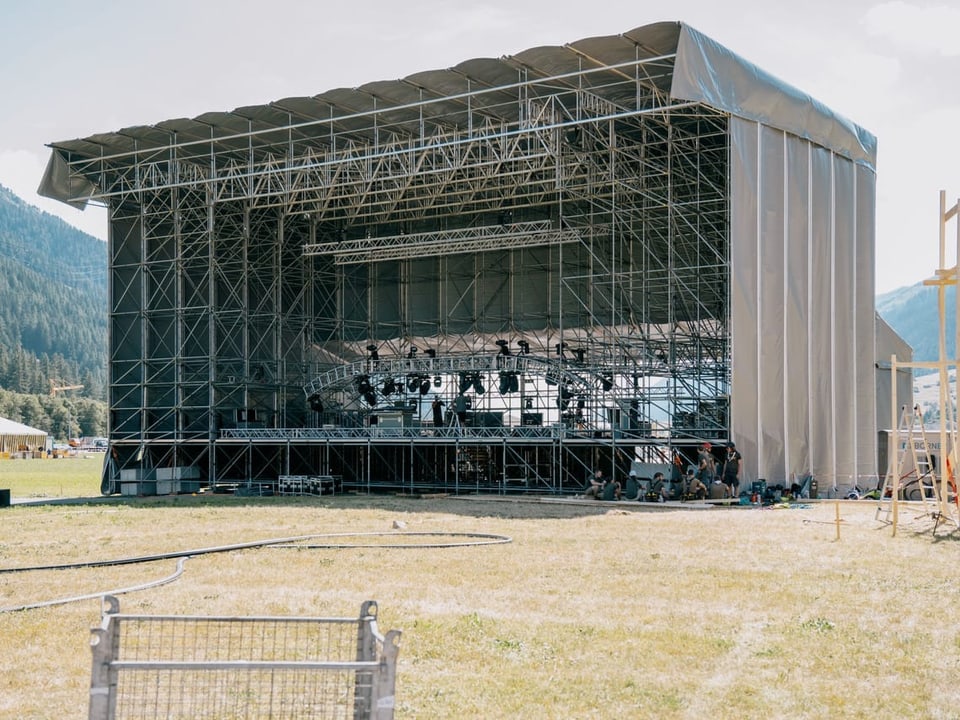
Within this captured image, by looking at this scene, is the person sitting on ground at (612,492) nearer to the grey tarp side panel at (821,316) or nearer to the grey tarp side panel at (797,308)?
the grey tarp side panel at (797,308)

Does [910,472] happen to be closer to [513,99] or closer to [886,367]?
[886,367]

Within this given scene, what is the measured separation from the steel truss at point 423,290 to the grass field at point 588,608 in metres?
12.7

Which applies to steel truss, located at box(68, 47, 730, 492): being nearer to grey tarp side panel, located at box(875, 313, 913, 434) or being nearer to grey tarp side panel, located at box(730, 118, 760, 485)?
grey tarp side panel, located at box(730, 118, 760, 485)

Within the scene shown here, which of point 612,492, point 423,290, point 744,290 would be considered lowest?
point 612,492

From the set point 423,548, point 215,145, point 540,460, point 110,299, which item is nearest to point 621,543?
point 423,548

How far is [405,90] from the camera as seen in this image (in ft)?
98.0

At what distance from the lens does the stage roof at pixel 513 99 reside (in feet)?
86.8

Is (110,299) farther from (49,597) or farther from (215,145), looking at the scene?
(49,597)

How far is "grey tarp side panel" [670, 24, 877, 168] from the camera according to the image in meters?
26.1

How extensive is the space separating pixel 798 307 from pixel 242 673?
25.2 m

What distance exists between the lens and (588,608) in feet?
34.3

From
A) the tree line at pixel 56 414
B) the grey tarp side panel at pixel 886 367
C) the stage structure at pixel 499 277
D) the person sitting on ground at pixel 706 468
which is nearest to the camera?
the person sitting on ground at pixel 706 468

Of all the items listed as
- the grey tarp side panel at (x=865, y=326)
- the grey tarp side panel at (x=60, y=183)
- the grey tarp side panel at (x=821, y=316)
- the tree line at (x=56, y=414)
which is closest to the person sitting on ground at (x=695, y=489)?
the grey tarp side panel at (x=821, y=316)

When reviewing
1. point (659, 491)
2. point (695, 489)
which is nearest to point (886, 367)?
point (695, 489)
